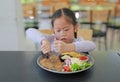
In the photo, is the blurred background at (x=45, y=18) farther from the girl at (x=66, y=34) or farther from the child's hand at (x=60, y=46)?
the child's hand at (x=60, y=46)

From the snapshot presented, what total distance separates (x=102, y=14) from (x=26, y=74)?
2.46 meters

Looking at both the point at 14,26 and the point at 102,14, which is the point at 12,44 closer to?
the point at 14,26

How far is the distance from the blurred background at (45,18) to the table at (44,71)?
108 centimetres

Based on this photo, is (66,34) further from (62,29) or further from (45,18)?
(45,18)

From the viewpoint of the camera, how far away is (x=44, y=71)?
891 millimetres

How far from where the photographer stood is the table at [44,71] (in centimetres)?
82

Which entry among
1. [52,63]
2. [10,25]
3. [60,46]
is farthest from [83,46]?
[10,25]

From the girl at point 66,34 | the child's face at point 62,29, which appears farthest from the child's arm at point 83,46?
the child's face at point 62,29

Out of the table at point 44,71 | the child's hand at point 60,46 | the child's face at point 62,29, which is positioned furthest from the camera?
the child's face at point 62,29

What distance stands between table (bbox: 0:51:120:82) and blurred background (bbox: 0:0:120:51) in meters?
1.08

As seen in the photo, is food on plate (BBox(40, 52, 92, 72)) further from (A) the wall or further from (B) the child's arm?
(A) the wall

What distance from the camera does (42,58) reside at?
1003 millimetres

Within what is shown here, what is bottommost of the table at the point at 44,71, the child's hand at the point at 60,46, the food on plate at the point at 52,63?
the table at the point at 44,71

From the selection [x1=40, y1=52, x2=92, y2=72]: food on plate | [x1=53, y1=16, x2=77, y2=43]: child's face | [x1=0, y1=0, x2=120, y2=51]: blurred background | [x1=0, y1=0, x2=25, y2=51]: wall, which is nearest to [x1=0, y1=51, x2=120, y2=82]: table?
[x1=40, y1=52, x2=92, y2=72]: food on plate
